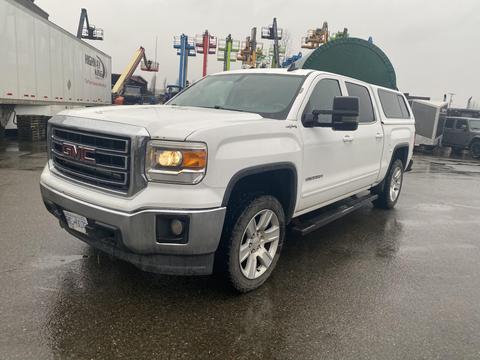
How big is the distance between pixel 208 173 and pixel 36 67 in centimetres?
1225

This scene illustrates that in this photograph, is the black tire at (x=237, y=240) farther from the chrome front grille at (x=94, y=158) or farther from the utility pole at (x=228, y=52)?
the utility pole at (x=228, y=52)

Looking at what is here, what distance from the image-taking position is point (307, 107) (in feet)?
12.6

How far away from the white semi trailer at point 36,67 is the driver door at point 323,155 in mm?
10092

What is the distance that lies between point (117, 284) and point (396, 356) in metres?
2.22

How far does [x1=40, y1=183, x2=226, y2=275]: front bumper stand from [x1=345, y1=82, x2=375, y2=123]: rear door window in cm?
291

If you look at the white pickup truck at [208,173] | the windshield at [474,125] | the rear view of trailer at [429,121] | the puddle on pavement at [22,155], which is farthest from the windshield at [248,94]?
the windshield at [474,125]

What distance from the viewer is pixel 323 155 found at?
3990 millimetres

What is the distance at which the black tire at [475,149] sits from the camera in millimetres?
19734

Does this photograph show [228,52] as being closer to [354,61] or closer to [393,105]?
[354,61]

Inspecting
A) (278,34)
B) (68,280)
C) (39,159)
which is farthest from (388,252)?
(278,34)

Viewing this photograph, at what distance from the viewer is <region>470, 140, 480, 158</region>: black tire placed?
1973cm

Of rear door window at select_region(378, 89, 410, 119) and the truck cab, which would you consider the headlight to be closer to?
rear door window at select_region(378, 89, 410, 119)

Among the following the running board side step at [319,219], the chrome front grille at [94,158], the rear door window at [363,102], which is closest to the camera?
the chrome front grille at [94,158]

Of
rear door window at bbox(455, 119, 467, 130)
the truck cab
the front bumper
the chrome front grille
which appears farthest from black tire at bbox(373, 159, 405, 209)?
rear door window at bbox(455, 119, 467, 130)
